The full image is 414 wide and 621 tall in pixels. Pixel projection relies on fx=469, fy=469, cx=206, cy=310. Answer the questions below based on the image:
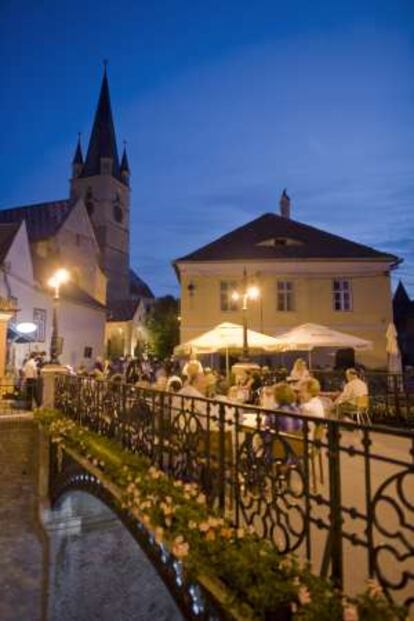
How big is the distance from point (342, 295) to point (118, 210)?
45.7m

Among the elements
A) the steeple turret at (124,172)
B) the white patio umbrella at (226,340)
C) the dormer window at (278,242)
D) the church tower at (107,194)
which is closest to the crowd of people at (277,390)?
the white patio umbrella at (226,340)

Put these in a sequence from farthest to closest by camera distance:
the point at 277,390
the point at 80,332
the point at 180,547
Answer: the point at 80,332 → the point at 277,390 → the point at 180,547

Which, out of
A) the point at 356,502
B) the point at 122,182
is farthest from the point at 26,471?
the point at 122,182

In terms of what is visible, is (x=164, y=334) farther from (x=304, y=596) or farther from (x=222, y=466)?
(x=304, y=596)

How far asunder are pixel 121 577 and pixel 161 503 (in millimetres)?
11409

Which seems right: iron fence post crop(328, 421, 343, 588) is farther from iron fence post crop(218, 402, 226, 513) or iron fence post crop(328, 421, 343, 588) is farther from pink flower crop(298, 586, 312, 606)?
iron fence post crop(218, 402, 226, 513)

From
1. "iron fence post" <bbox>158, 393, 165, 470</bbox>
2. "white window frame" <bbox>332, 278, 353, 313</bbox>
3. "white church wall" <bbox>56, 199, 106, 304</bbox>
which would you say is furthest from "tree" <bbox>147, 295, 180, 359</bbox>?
"iron fence post" <bbox>158, 393, 165, 470</bbox>

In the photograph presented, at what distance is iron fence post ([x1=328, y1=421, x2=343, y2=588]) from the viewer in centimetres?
328

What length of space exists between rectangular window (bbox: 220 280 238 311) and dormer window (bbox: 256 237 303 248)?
3.39 m

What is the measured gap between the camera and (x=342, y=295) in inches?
1080

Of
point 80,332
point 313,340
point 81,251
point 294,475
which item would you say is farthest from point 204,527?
point 81,251

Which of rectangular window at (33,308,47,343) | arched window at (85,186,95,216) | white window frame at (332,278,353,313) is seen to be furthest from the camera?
arched window at (85,186,95,216)

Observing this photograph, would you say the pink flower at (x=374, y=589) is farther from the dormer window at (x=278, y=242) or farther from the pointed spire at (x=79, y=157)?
the pointed spire at (x=79, y=157)

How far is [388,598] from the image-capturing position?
9.32ft
